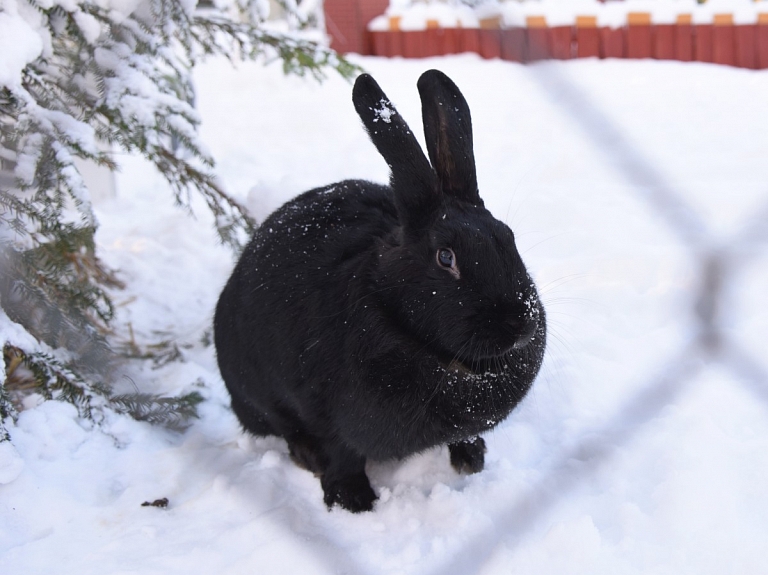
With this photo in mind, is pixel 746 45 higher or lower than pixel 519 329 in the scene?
higher

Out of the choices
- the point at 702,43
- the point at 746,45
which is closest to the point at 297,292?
the point at 746,45

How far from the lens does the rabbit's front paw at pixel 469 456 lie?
2584mm

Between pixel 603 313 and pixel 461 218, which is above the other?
pixel 461 218

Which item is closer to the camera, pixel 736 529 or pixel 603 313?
pixel 736 529

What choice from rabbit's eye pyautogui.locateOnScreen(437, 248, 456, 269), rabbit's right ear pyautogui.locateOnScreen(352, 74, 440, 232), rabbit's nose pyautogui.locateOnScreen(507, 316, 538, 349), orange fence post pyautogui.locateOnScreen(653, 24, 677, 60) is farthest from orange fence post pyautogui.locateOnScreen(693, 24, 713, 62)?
rabbit's nose pyautogui.locateOnScreen(507, 316, 538, 349)

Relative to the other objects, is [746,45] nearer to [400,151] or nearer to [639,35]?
[639,35]

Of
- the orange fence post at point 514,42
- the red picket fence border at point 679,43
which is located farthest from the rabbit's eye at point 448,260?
the orange fence post at point 514,42

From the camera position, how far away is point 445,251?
2160mm

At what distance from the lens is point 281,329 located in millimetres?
2635

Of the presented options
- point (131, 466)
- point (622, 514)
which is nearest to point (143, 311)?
point (131, 466)

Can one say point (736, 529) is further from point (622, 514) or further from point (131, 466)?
point (131, 466)

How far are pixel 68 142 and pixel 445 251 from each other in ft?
5.29

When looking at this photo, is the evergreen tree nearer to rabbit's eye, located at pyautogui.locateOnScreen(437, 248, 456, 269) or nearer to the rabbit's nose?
rabbit's eye, located at pyautogui.locateOnScreen(437, 248, 456, 269)

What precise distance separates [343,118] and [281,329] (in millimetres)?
3930
